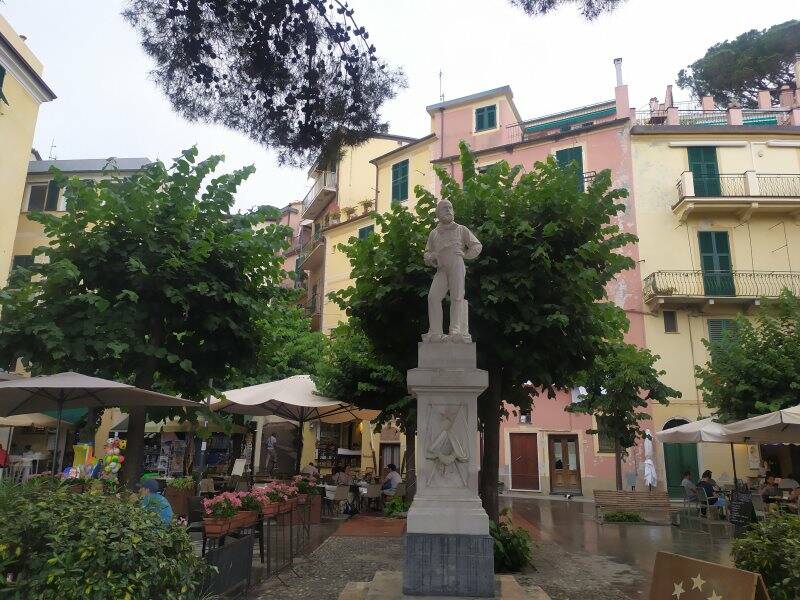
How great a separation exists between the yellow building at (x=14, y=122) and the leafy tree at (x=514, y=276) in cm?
1192

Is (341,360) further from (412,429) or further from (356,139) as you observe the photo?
(356,139)

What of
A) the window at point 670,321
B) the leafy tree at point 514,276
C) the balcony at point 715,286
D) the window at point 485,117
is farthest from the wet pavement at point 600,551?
the window at point 485,117

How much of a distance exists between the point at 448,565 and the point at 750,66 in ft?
130

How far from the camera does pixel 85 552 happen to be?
3.73m

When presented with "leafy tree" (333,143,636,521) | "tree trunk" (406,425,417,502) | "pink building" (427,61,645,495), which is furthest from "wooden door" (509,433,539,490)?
"leafy tree" (333,143,636,521)

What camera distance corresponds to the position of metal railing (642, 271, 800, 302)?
22609mm

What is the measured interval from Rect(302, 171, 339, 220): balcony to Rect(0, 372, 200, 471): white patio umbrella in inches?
937

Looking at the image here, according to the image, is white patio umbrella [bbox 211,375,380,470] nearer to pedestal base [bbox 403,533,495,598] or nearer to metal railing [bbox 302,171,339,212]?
pedestal base [bbox 403,533,495,598]

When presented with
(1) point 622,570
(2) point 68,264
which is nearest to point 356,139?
(2) point 68,264

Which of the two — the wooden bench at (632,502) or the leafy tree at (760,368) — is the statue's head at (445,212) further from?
the leafy tree at (760,368)

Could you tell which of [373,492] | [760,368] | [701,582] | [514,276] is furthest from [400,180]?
[701,582]

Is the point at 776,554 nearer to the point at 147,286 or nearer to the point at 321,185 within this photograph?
the point at 147,286

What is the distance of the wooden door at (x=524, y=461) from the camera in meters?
24.8

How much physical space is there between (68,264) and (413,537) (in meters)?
5.55
